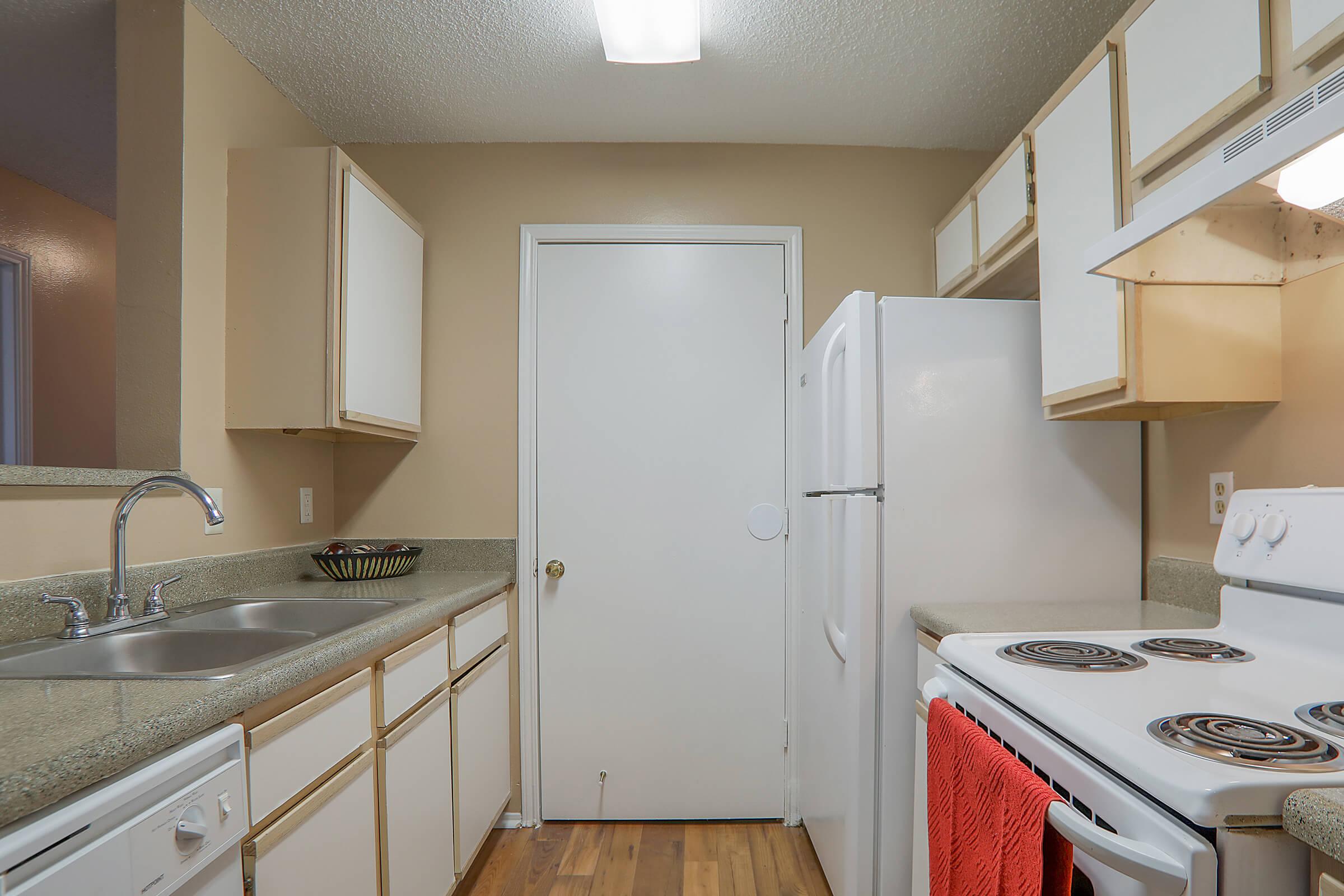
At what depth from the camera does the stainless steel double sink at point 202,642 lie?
1.19 metres

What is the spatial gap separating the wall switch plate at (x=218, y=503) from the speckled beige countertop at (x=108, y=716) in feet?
2.44

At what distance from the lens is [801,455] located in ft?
8.35

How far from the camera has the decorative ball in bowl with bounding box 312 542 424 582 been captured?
7.22 feet

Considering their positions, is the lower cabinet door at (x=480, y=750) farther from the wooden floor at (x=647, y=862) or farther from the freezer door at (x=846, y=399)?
the freezer door at (x=846, y=399)

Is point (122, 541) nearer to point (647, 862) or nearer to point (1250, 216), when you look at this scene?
point (647, 862)

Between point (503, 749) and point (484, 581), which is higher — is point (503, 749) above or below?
below

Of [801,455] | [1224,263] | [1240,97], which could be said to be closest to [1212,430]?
[1224,263]

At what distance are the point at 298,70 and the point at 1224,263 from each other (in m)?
2.43

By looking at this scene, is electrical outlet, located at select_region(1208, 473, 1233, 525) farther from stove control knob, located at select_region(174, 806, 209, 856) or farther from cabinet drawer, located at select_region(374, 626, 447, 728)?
stove control knob, located at select_region(174, 806, 209, 856)

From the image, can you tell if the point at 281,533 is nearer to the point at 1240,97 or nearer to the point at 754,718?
the point at 754,718

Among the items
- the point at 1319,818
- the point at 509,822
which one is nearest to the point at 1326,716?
the point at 1319,818

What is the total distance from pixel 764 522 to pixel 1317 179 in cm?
183

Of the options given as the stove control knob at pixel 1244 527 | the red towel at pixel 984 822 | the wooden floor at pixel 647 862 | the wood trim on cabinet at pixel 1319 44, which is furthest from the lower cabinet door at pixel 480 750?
the wood trim on cabinet at pixel 1319 44

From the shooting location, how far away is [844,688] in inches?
74.2
